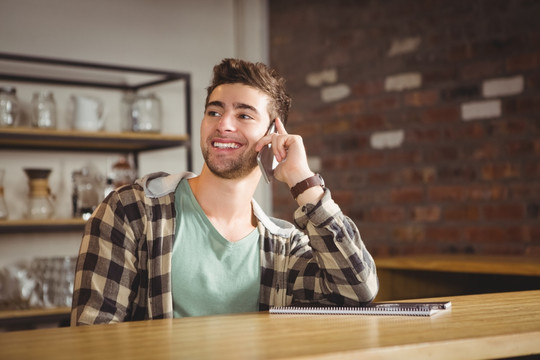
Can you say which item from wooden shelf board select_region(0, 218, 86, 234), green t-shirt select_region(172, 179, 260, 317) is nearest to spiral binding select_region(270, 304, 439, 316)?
green t-shirt select_region(172, 179, 260, 317)

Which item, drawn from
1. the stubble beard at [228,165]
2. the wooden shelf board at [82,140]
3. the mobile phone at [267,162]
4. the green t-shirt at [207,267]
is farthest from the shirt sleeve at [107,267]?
the wooden shelf board at [82,140]

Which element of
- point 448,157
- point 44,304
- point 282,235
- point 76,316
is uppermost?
point 448,157

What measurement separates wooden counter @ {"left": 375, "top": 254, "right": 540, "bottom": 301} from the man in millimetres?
885

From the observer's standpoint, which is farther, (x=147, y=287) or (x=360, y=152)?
(x=360, y=152)

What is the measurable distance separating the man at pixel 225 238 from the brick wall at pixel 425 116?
1.25 metres

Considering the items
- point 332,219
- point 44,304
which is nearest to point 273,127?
point 332,219

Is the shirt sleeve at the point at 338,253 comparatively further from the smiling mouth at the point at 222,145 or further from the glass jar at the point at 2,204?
the glass jar at the point at 2,204

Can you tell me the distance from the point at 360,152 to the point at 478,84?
0.67m

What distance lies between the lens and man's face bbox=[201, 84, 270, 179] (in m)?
1.84

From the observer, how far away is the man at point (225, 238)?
163cm

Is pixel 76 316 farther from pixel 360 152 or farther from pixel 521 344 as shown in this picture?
pixel 360 152

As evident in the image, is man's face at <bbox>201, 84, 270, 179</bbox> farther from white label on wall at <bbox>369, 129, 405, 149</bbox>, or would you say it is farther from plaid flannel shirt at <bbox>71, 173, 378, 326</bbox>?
white label on wall at <bbox>369, 129, 405, 149</bbox>

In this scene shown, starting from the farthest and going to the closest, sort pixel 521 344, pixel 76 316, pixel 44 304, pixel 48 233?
pixel 48 233, pixel 44 304, pixel 76 316, pixel 521 344

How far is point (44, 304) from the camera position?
2998mm
